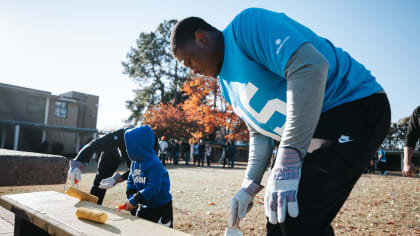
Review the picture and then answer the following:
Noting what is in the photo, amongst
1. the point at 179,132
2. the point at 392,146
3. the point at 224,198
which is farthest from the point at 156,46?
the point at 392,146

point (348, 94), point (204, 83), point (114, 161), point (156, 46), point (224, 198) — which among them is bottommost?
point (224, 198)

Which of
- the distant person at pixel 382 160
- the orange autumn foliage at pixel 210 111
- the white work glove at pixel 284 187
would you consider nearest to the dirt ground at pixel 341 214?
the white work glove at pixel 284 187

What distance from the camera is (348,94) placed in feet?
4.21

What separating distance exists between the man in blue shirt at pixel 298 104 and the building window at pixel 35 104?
1153 inches

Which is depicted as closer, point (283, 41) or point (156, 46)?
point (283, 41)

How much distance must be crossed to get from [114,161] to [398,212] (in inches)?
209

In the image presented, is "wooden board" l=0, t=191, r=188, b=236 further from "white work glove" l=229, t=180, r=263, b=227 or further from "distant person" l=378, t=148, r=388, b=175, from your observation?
"distant person" l=378, t=148, r=388, b=175

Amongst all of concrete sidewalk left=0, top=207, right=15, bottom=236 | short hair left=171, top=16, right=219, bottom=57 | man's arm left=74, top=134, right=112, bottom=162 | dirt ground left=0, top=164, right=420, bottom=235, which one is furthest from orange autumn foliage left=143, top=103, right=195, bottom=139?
short hair left=171, top=16, right=219, bottom=57

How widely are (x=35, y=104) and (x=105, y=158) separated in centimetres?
2650

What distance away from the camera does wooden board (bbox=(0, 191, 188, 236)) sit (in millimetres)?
1863

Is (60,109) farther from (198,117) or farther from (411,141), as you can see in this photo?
(411,141)

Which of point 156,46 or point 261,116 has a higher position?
point 156,46

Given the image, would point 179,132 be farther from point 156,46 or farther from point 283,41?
point 283,41

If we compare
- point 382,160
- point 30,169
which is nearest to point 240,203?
point 30,169
